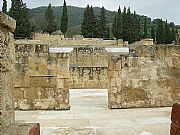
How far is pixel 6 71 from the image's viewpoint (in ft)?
11.8

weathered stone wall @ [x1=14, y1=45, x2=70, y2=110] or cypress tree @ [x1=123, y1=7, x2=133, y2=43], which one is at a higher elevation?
cypress tree @ [x1=123, y1=7, x2=133, y2=43]

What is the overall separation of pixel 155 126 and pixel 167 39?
161ft

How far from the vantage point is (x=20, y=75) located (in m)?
8.21

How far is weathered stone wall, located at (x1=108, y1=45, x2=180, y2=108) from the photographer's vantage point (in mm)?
8445

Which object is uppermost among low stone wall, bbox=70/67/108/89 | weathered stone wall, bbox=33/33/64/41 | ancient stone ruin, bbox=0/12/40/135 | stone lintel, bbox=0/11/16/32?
weathered stone wall, bbox=33/33/64/41

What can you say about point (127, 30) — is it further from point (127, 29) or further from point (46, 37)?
point (46, 37)

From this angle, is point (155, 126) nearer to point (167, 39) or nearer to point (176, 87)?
point (176, 87)

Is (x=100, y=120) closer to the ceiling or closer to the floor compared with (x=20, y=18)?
closer to the floor

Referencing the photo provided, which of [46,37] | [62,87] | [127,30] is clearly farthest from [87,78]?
[127,30]

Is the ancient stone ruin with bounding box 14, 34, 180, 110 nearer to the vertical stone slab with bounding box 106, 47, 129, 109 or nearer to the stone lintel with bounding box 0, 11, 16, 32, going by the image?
the vertical stone slab with bounding box 106, 47, 129, 109

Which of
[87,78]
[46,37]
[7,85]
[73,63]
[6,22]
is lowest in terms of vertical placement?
[87,78]

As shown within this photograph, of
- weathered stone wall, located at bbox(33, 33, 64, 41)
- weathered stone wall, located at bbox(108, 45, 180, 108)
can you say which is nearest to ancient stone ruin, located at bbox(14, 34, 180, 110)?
weathered stone wall, located at bbox(108, 45, 180, 108)

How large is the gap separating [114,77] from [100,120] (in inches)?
76.1

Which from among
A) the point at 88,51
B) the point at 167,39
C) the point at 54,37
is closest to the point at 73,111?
the point at 88,51
